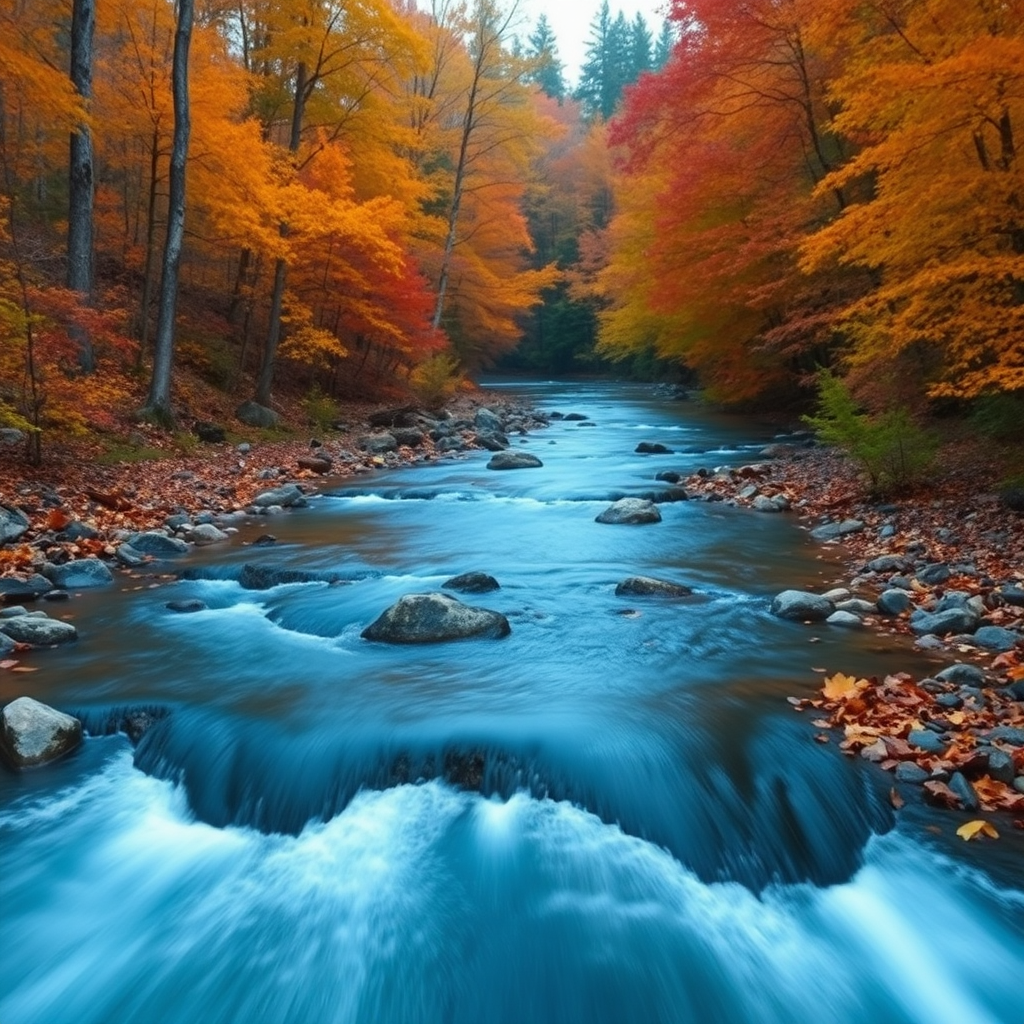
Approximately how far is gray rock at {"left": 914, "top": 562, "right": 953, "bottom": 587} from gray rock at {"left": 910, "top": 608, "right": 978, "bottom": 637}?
2.90 ft

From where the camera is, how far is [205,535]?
8.76 meters

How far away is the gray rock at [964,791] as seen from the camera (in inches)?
146

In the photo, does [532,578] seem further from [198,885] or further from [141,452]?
[141,452]

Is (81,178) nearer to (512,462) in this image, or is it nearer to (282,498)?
(282,498)

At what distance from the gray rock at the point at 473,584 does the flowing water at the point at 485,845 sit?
2.82 ft

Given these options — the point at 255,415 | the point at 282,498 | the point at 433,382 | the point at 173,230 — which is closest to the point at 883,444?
the point at 282,498

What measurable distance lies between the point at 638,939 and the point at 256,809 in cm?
201

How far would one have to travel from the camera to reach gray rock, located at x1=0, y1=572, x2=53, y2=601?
259 inches

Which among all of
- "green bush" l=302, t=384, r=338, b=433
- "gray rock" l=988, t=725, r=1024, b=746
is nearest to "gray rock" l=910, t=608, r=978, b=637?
"gray rock" l=988, t=725, r=1024, b=746

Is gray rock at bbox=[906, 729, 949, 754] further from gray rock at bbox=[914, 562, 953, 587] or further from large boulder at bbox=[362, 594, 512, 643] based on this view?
large boulder at bbox=[362, 594, 512, 643]

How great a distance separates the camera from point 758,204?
1563 centimetres

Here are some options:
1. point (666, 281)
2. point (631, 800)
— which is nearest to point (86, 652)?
point (631, 800)

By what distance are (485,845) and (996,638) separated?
3710mm

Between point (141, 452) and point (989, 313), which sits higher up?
point (989, 313)
